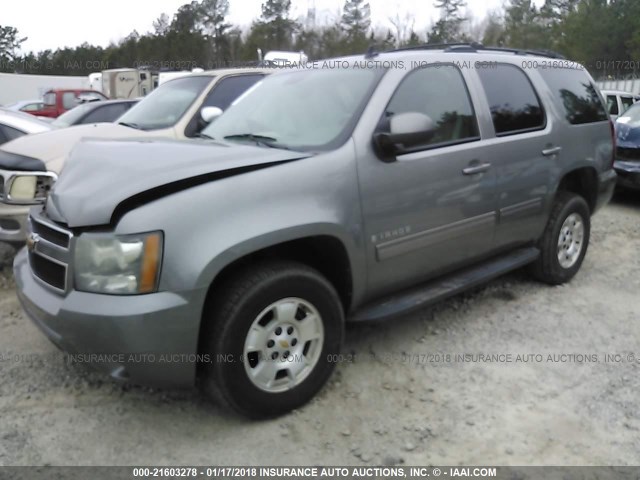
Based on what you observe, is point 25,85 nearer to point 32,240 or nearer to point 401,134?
point 32,240

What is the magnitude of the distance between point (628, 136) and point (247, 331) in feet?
23.7

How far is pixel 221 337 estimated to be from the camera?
8.32 feet

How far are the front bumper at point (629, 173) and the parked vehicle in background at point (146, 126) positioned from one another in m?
4.89

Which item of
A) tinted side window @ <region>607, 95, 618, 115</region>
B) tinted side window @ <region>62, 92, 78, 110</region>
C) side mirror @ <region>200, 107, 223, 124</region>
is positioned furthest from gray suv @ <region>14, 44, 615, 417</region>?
tinted side window @ <region>62, 92, 78, 110</region>

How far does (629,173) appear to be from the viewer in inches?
296

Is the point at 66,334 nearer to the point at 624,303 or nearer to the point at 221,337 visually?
the point at 221,337

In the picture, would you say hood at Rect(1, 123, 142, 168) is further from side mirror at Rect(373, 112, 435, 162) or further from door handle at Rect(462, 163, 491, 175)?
door handle at Rect(462, 163, 491, 175)

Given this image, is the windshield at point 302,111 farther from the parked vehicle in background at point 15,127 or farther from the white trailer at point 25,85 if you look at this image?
the white trailer at point 25,85

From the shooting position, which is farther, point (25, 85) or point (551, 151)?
point (25, 85)

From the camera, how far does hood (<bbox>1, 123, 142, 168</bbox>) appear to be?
470 centimetres

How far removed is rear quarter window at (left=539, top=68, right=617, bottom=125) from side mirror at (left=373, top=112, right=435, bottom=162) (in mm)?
1854

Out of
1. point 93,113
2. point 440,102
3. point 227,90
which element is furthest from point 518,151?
point 93,113

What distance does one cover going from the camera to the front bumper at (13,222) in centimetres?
432

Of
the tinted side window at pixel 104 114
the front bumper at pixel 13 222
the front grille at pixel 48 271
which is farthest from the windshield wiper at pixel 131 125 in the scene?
the tinted side window at pixel 104 114
